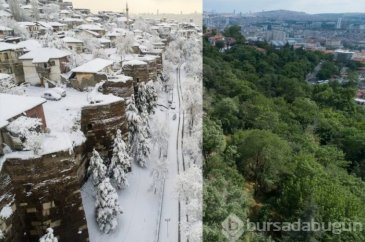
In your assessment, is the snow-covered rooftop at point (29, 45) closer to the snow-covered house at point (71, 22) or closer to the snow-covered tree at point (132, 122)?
the snow-covered tree at point (132, 122)

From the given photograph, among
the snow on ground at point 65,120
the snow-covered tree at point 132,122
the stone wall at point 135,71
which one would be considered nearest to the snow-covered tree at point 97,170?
the snow on ground at point 65,120

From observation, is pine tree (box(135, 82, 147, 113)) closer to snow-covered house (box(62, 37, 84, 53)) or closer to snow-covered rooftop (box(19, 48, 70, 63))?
snow-covered rooftop (box(19, 48, 70, 63))

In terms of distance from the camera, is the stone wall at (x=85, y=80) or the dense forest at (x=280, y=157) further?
the stone wall at (x=85, y=80)

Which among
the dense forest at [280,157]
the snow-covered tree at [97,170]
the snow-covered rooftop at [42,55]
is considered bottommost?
the dense forest at [280,157]

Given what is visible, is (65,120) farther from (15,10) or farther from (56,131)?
(15,10)

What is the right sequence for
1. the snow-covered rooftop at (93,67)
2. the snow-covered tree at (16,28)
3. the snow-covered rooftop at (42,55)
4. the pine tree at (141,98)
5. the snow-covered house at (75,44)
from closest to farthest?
the snow-covered rooftop at (93,67), the snow-covered rooftop at (42,55), the pine tree at (141,98), the snow-covered house at (75,44), the snow-covered tree at (16,28)

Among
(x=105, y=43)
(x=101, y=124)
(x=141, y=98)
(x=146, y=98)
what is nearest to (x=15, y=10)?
(x=105, y=43)
